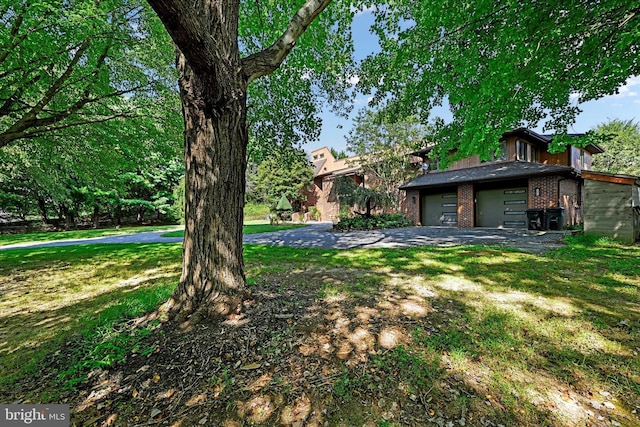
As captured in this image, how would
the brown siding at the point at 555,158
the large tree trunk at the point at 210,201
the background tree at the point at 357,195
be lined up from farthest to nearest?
the brown siding at the point at 555,158
the background tree at the point at 357,195
the large tree trunk at the point at 210,201

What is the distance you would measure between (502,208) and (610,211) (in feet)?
21.2

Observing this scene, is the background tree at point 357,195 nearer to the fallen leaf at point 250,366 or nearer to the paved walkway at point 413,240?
the paved walkway at point 413,240

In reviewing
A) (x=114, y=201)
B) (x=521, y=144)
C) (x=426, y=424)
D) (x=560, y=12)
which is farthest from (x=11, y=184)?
(x=521, y=144)

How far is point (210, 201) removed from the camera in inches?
102

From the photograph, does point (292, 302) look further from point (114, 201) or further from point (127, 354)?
point (114, 201)

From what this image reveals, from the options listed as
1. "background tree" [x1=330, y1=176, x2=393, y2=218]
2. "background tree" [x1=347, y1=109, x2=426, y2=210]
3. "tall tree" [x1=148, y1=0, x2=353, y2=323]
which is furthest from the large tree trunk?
"background tree" [x1=347, y1=109, x2=426, y2=210]

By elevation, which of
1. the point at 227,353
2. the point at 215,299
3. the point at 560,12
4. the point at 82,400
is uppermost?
the point at 560,12

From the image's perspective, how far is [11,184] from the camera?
1811cm

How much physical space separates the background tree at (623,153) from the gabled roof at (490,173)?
26.7 meters

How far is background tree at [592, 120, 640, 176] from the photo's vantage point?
2977 centimetres

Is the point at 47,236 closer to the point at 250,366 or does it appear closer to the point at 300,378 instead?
the point at 250,366

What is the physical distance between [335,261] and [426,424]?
414cm

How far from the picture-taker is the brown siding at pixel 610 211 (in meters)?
7.23

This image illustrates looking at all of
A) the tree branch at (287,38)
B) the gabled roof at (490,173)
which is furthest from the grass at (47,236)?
the gabled roof at (490,173)
